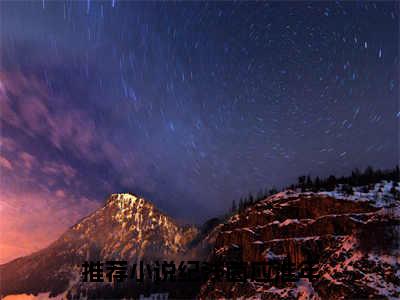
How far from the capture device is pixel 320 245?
130875mm

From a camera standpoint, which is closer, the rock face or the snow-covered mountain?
the rock face

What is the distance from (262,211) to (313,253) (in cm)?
3412

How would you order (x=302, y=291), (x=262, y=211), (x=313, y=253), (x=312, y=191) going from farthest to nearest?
1. (x=262, y=211)
2. (x=312, y=191)
3. (x=313, y=253)
4. (x=302, y=291)

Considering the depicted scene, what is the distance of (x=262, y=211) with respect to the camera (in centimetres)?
16162

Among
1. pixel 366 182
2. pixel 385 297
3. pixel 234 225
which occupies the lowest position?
pixel 385 297

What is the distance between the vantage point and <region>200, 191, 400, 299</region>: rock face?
4141 inches

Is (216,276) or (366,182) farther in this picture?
(366,182)

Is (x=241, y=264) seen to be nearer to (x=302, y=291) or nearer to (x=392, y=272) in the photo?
(x=302, y=291)

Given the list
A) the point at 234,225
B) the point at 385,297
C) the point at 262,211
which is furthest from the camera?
the point at 234,225

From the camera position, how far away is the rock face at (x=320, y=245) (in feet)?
345

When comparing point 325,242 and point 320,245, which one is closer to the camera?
point 325,242

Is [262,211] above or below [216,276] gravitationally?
above

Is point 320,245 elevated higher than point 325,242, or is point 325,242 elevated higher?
point 325,242

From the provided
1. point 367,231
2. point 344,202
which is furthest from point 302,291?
point 344,202
